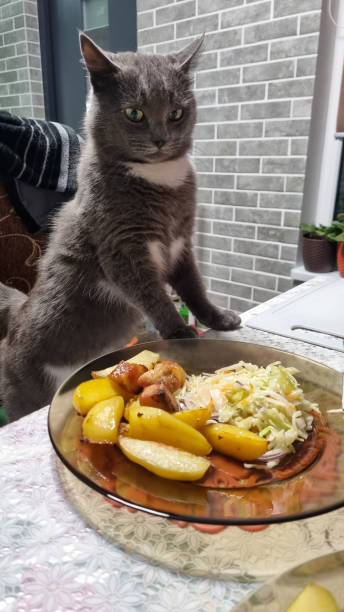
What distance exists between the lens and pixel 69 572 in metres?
0.39

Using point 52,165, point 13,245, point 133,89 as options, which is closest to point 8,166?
point 52,165

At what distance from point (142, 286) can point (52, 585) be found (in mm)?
610

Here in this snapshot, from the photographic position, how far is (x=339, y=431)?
0.52 metres

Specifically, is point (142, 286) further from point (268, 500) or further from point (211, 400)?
point (268, 500)

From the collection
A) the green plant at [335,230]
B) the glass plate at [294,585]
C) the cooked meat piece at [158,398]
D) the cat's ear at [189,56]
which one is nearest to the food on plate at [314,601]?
the glass plate at [294,585]

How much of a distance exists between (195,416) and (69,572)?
188mm

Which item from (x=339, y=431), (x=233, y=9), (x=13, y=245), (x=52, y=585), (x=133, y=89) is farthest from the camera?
(x=233, y=9)

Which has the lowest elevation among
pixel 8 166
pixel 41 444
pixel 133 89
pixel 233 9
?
pixel 41 444

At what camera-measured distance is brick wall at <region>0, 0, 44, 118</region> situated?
299cm

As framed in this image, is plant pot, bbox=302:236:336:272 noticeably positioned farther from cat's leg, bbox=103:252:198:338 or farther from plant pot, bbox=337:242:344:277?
cat's leg, bbox=103:252:198:338

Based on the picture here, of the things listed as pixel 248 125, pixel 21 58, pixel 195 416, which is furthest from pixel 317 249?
pixel 21 58

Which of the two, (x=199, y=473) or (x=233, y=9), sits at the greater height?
(x=233, y=9)

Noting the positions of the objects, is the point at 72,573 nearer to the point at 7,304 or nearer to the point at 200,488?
the point at 200,488

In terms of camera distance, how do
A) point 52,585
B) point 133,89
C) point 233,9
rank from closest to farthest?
point 52,585, point 133,89, point 233,9
